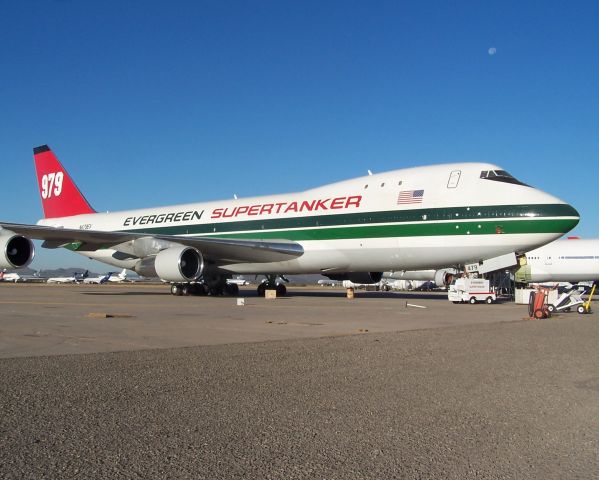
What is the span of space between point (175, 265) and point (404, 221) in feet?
30.6

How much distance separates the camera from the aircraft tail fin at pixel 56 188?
36.1 metres

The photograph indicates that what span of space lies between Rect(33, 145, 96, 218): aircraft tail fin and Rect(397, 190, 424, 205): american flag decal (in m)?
22.4

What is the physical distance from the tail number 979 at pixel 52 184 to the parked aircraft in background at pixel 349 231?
7461mm

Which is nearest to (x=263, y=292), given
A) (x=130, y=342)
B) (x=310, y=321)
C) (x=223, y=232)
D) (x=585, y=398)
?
(x=223, y=232)

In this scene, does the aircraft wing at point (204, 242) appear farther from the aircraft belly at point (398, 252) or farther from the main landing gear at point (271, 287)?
A: the main landing gear at point (271, 287)

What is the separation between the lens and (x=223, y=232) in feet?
93.2

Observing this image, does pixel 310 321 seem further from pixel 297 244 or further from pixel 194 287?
pixel 194 287

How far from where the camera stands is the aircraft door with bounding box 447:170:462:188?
21.9 meters

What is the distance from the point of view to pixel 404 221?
2231 cm

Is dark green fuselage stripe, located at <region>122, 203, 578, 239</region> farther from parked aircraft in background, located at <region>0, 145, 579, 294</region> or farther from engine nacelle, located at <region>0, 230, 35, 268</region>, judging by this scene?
engine nacelle, located at <region>0, 230, 35, 268</region>

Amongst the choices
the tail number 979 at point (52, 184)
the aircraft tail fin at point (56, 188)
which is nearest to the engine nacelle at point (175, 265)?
the aircraft tail fin at point (56, 188)

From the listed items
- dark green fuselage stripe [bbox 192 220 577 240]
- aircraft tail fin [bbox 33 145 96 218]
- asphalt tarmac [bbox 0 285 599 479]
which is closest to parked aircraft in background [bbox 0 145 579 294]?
dark green fuselage stripe [bbox 192 220 577 240]

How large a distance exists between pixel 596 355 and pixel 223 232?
21549mm

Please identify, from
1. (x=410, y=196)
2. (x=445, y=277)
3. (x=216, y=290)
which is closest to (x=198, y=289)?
(x=216, y=290)
